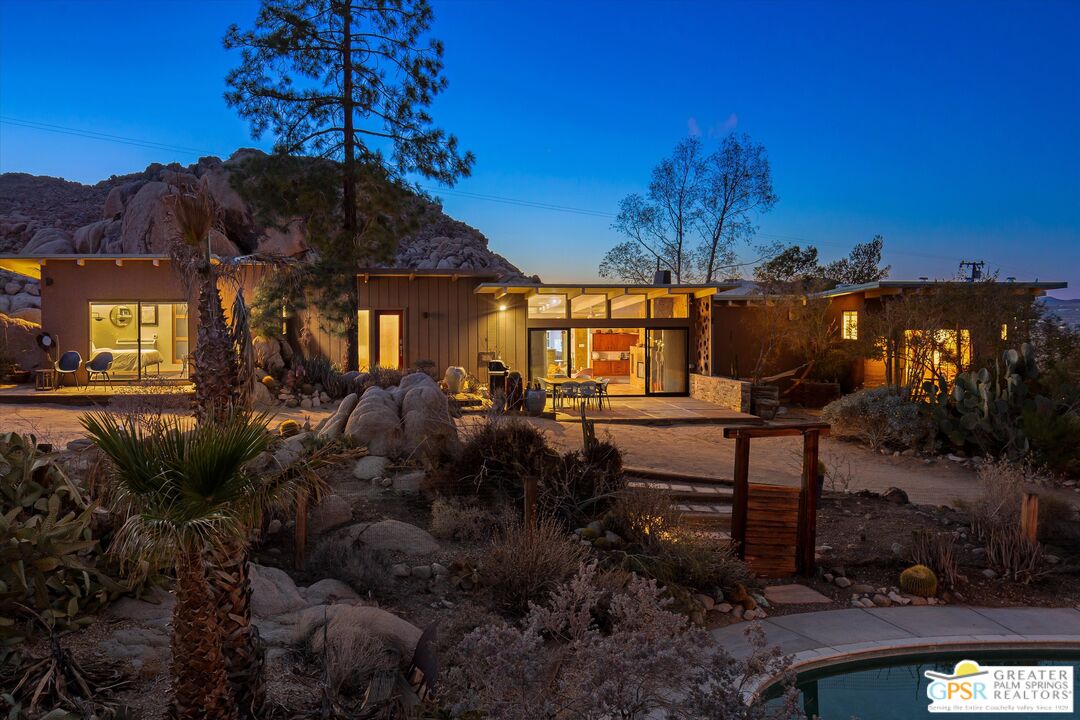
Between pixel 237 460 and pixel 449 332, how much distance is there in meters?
16.5

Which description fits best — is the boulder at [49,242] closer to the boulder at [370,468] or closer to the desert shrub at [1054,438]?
the boulder at [370,468]

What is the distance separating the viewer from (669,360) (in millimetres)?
19438

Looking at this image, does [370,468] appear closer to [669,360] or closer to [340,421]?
[340,421]

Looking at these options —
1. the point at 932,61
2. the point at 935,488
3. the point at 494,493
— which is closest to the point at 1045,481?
the point at 935,488

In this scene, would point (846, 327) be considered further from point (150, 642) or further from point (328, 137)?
point (150, 642)

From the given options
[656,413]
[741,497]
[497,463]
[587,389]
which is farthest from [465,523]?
[587,389]

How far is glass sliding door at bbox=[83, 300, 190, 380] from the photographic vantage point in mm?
18016

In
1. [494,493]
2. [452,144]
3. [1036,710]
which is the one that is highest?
[452,144]

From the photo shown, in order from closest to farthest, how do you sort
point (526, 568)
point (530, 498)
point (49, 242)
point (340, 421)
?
point (526, 568), point (530, 498), point (340, 421), point (49, 242)

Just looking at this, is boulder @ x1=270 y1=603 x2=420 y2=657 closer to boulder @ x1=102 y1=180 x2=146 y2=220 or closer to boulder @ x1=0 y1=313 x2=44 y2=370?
boulder @ x1=0 y1=313 x2=44 y2=370

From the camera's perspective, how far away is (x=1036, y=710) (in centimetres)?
399

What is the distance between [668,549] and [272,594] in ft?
9.63

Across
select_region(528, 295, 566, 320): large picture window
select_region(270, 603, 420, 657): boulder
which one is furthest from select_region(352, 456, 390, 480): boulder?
select_region(528, 295, 566, 320): large picture window

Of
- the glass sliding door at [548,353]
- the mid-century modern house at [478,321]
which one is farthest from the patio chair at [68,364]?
the glass sliding door at [548,353]
